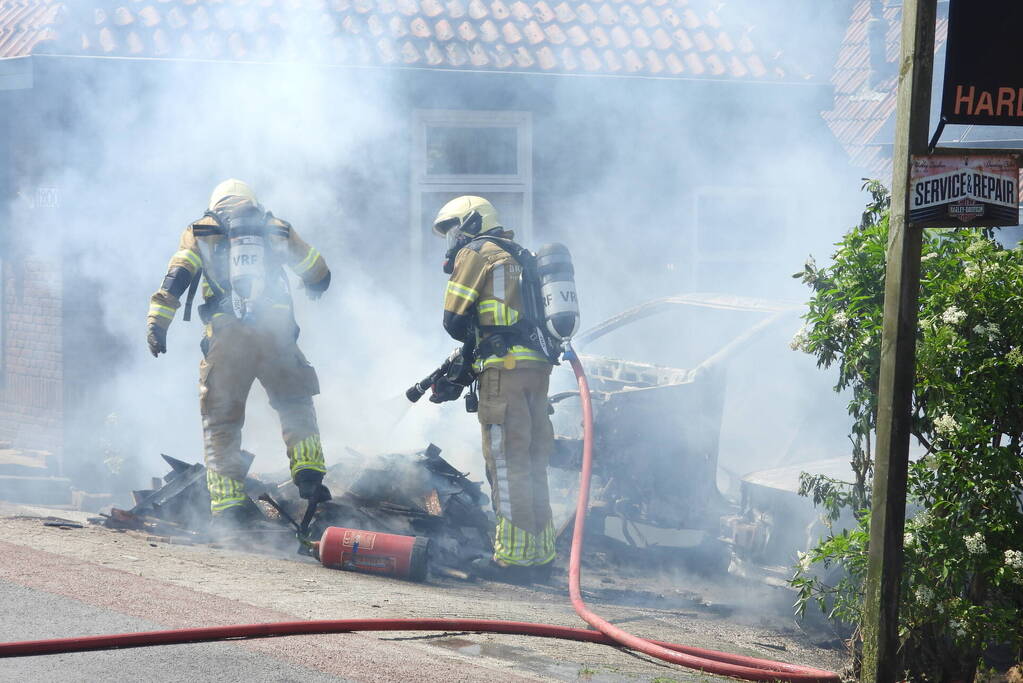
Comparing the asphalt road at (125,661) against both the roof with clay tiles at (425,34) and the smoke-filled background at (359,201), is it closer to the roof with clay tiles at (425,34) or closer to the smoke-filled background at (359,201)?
the smoke-filled background at (359,201)

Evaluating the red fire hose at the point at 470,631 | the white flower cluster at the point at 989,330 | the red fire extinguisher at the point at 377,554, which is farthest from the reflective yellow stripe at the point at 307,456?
the white flower cluster at the point at 989,330

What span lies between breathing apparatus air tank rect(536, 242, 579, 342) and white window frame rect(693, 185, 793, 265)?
546cm

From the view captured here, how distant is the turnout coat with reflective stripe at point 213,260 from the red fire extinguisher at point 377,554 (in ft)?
5.16

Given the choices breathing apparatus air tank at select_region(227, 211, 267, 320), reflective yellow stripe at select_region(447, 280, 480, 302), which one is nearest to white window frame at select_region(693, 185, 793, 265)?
reflective yellow stripe at select_region(447, 280, 480, 302)

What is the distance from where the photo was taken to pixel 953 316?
426 cm

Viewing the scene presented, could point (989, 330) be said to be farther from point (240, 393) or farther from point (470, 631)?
point (240, 393)

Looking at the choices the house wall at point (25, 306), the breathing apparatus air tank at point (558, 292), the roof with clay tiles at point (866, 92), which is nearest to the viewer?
the breathing apparatus air tank at point (558, 292)

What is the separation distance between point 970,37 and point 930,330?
1117 millimetres

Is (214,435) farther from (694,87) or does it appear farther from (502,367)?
(694,87)

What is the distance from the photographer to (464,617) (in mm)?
4980

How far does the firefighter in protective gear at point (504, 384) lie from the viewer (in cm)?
632

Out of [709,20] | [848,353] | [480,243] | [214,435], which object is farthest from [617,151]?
[848,353]

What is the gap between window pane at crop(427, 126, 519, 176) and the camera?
10516 millimetres

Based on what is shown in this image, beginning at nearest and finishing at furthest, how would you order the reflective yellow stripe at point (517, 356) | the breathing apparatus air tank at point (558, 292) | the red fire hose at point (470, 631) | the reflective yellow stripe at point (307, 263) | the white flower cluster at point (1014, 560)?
the red fire hose at point (470, 631) → the white flower cluster at point (1014, 560) → the breathing apparatus air tank at point (558, 292) → the reflective yellow stripe at point (517, 356) → the reflective yellow stripe at point (307, 263)
